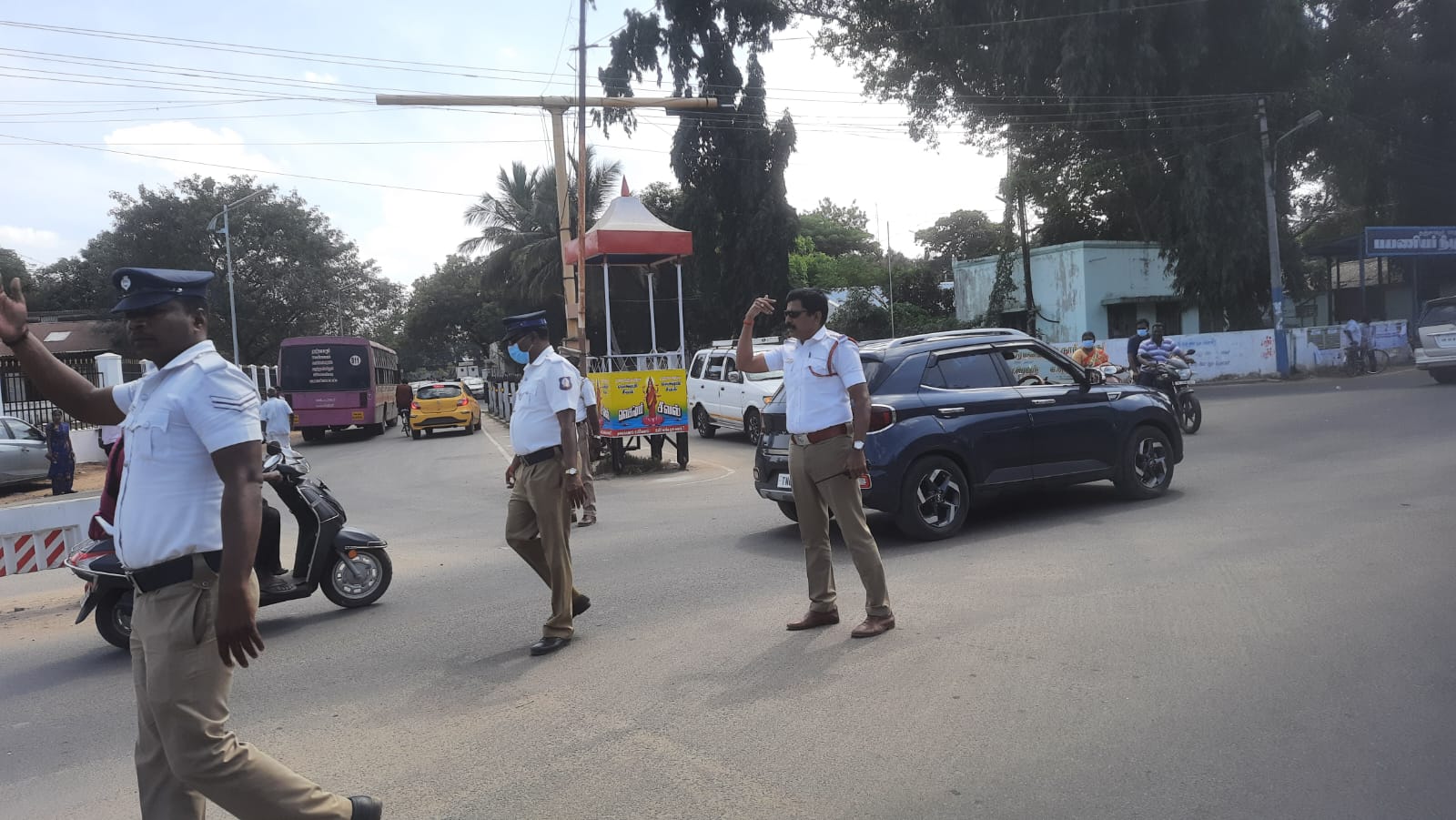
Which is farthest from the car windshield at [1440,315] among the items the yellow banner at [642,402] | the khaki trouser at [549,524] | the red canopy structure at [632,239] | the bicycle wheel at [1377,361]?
the khaki trouser at [549,524]

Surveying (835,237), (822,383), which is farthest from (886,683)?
(835,237)

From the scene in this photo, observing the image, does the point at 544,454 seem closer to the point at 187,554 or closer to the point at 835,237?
the point at 187,554

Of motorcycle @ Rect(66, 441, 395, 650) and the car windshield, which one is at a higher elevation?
the car windshield

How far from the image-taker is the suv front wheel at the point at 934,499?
26.6 ft

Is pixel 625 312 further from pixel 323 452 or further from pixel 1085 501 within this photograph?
pixel 1085 501

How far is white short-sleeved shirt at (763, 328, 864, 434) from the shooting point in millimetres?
5641

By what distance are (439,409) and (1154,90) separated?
23.2 metres

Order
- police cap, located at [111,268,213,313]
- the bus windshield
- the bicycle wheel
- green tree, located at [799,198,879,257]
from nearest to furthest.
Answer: police cap, located at [111,268,213,313]
the bicycle wheel
the bus windshield
green tree, located at [799,198,879,257]

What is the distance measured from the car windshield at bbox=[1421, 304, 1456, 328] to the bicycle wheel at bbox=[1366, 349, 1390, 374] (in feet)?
21.4

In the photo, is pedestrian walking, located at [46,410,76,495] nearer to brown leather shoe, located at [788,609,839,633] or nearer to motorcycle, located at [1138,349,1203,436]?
brown leather shoe, located at [788,609,839,633]

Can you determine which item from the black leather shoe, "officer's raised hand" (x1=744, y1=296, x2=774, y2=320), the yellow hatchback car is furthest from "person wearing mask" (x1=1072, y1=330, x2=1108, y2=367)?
the yellow hatchback car

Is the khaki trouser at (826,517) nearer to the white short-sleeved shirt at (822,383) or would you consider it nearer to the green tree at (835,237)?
the white short-sleeved shirt at (822,383)

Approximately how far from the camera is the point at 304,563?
686 centimetres

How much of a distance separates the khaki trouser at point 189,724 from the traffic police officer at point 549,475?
2.73 meters
